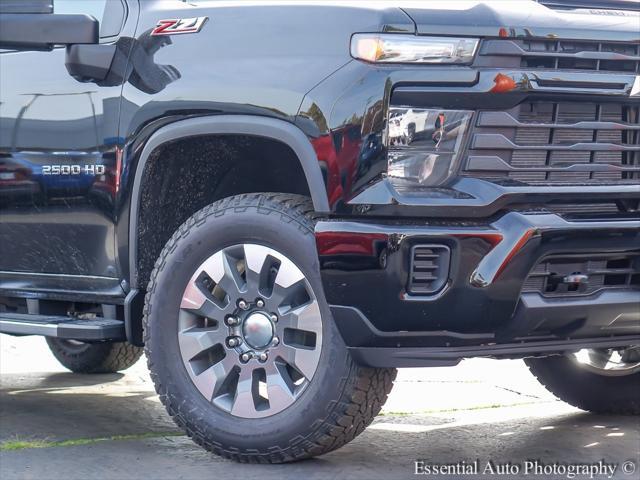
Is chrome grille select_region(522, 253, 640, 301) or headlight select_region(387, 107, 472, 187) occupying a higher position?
headlight select_region(387, 107, 472, 187)

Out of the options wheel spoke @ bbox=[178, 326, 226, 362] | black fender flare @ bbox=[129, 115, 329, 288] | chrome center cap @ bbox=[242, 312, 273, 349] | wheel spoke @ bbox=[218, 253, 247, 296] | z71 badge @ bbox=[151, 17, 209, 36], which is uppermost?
z71 badge @ bbox=[151, 17, 209, 36]

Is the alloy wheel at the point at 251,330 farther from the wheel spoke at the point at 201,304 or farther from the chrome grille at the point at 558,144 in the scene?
the chrome grille at the point at 558,144

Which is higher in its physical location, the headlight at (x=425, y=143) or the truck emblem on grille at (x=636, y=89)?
the truck emblem on grille at (x=636, y=89)

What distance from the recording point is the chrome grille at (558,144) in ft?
12.3

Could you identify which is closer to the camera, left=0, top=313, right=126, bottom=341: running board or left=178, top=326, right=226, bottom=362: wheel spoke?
left=178, top=326, right=226, bottom=362: wheel spoke

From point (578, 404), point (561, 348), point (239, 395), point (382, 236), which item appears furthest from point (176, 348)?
point (578, 404)

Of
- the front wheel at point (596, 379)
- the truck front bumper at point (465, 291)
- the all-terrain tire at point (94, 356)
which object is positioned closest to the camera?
→ the truck front bumper at point (465, 291)

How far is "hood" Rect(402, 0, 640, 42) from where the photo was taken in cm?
375

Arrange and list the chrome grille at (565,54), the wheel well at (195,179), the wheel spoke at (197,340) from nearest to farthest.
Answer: the chrome grille at (565,54) < the wheel spoke at (197,340) < the wheel well at (195,179)

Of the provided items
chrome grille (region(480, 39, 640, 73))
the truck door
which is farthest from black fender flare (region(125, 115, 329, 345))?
chrome grille (region(480, 39, 640, 73))

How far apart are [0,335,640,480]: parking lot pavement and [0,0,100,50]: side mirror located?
153cm

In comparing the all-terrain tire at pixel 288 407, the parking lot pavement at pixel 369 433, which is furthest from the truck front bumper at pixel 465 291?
the parking lot pavement at pixel 369 433

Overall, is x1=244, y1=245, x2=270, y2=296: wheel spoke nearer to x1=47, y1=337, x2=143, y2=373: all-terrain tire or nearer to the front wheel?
the front wheel

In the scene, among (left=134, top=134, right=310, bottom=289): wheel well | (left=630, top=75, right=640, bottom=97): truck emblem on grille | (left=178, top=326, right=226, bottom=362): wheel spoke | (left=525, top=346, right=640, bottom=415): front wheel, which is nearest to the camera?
(left=630, top=75, right=640, bottom=97): truck emblem on grille
